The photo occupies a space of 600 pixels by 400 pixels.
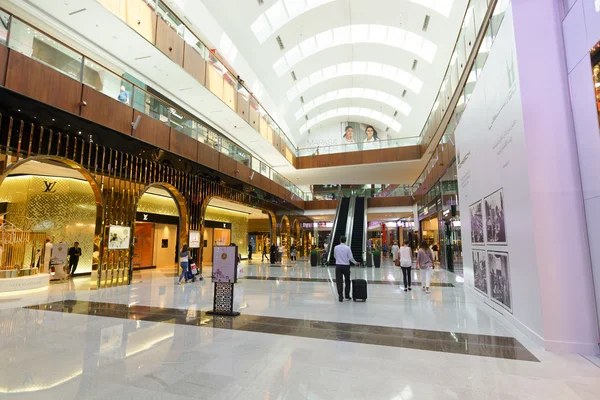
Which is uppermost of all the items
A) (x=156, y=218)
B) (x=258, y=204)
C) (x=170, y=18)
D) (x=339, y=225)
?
(x=170, y=18)

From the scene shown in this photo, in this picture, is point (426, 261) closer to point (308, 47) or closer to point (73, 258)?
point (73, 258)

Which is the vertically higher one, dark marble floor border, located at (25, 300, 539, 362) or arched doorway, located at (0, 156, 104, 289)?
arched doorway, located at (0, 156, 104, 289)

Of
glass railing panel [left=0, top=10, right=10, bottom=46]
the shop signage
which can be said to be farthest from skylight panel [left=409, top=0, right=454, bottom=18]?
the shop signage

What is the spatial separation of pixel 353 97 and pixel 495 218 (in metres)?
24.1

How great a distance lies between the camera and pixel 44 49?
7176 mm

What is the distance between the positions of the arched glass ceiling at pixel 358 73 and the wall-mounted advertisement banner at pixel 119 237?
55.8 ft

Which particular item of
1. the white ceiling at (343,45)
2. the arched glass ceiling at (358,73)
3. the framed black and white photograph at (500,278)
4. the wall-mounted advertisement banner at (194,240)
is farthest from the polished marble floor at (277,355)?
the arched glass ceiling at (358,73)

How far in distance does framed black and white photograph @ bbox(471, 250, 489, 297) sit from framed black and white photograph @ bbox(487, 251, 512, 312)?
0.43m

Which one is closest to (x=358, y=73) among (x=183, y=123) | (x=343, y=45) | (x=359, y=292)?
(x=343, y=45)

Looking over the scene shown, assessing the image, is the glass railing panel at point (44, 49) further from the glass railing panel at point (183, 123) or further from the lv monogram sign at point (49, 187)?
the lv monogram sign at point (49, 187)

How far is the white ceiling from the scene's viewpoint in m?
16.0

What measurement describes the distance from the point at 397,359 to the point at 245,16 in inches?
660

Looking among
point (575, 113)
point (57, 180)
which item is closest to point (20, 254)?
point (57, 180)

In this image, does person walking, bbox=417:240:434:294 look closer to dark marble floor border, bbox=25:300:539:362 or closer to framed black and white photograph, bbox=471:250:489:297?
framed black and white photograph, bbox=471:250:489:297
